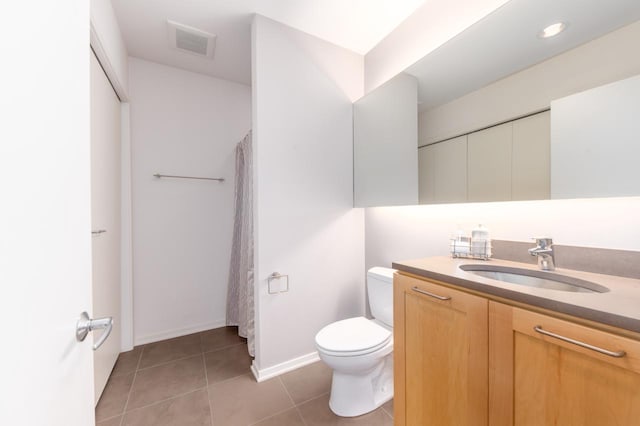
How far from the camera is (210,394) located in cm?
157

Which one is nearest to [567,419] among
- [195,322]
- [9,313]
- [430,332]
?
[430,332]

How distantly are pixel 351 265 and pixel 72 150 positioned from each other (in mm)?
1918

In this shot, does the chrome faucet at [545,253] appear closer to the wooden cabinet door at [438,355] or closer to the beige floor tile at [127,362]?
the wooden cabinet door at [438,355]

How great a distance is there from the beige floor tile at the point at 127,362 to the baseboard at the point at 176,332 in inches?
2.8

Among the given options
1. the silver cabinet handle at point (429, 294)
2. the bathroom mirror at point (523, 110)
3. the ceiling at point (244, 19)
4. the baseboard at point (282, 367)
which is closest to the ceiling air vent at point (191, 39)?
the ceiling at point (244, 19)

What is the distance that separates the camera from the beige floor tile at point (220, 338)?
85.0 inches

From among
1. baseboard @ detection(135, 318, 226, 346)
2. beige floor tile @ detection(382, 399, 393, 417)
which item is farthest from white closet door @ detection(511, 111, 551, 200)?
baseboard @ detection(135, 318, 226, 346)

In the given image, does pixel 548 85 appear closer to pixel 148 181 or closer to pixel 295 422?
pixel 295 422

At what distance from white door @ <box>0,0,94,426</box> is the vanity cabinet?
3.57 ft

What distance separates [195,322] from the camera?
8.00ft

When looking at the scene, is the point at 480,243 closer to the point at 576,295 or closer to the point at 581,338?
the point at 576,295

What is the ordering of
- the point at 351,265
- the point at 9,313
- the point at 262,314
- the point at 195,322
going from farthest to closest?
1. the point at 195,322
2. the point at 351,265
3. the point at 262,314
4. the point at 9,313

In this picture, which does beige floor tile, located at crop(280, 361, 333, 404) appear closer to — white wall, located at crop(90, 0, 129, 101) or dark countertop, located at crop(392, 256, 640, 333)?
dark countertop, located at crop(392, 256, 640, 333)

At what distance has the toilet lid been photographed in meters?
1.36
